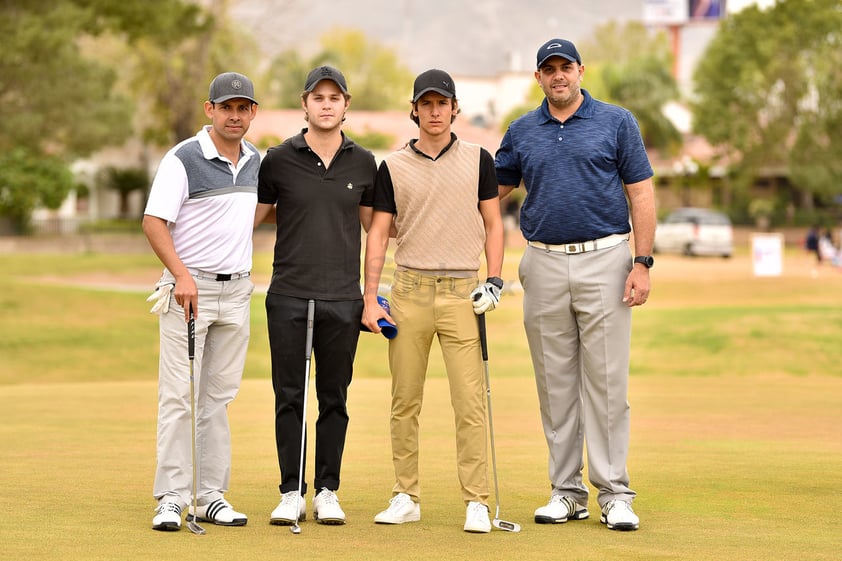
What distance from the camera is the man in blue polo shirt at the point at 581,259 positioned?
689cm

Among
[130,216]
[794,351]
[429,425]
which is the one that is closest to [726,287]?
[794,351]

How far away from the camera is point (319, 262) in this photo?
22.1 feet

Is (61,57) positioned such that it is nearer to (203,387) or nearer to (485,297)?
(203,387)

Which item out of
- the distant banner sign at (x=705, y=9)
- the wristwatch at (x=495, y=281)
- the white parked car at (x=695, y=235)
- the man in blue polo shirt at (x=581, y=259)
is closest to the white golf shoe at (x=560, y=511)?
the man in blue polo shirt at (x=581, y=259)

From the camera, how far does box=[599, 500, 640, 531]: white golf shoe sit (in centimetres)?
651

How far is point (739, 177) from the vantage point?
71.6 meters

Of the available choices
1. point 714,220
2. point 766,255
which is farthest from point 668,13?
point 766,255

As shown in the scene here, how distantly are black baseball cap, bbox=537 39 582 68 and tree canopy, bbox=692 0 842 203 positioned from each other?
62.1 meters

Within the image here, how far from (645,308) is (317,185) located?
2388 centimetres

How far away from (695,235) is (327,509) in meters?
48.2

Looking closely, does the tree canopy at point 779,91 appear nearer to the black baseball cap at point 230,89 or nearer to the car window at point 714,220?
the car window at point 714,220

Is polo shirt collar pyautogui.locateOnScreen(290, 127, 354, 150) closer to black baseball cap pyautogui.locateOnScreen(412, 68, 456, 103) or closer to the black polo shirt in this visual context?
the black polo shirt

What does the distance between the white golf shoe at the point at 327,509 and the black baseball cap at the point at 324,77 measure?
2.01 metres

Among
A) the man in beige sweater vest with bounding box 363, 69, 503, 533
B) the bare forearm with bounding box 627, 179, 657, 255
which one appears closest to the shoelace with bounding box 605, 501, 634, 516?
the man in beige sweater vest with bounding box 363, 69, 503, 533
